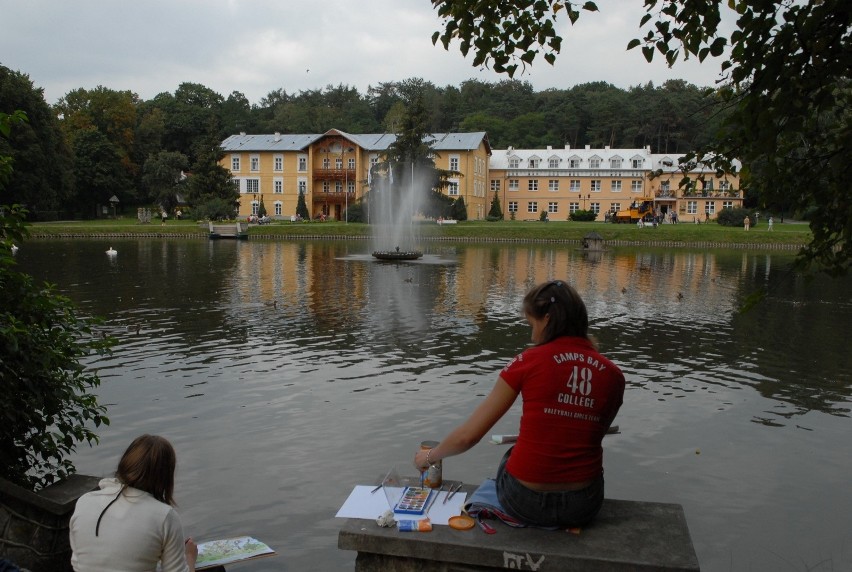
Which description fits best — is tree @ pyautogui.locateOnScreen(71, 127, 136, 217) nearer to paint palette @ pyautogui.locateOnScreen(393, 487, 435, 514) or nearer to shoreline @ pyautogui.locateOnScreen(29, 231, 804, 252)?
shoreline @ pyautogui.locateOnScreen(29, 231, 804, 252)

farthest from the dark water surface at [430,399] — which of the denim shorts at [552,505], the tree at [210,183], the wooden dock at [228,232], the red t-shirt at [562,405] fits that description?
the tree at [210,183]

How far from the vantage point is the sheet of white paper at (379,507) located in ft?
14.3

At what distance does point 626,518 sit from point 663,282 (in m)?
28.6

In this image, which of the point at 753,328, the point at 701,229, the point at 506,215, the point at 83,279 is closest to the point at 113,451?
the point at 753,328

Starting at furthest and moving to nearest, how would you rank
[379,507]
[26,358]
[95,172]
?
[95,172] → [26,358] → [379,507]

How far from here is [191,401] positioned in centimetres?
1159

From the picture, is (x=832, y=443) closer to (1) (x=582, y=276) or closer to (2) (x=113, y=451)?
(2) (x=113, y=451)

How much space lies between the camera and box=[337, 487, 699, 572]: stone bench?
3.83m

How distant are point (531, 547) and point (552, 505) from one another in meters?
0.29

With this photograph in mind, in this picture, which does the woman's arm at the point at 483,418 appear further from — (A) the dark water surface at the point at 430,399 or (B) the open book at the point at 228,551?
(A) the dark water surface at the point at 430,399

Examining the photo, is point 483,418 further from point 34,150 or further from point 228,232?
point 34,150

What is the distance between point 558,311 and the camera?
4133 mm

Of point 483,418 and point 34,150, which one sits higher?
point 34,150

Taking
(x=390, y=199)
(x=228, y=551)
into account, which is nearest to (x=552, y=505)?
(x=228, y=551)
